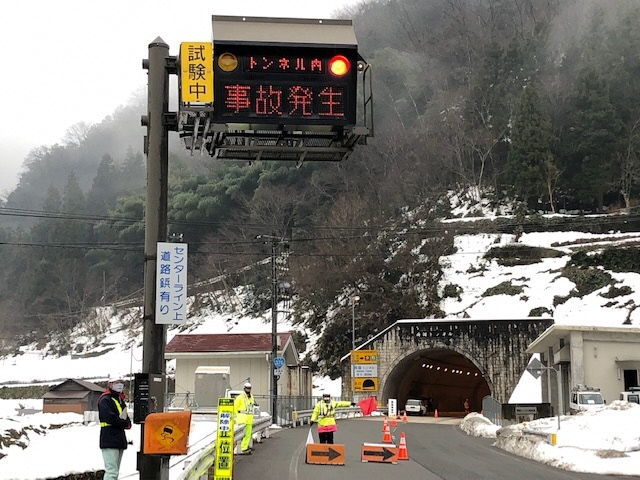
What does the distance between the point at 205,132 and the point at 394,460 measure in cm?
1031

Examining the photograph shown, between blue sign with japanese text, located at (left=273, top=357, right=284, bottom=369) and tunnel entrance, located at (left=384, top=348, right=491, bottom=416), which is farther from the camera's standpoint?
tunnel entrance, located at (left=384, top=348, right=491, bottom=416)

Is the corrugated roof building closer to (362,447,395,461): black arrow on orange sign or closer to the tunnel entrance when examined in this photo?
the tunnel entrance

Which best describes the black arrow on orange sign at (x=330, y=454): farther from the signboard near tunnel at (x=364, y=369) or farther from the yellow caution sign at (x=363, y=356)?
the yellow caution sign at (x=363, y=356)

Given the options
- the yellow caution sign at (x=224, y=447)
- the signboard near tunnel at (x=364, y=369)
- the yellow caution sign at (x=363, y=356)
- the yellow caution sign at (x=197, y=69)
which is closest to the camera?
the yellow caution sign at (x=197, y=69)

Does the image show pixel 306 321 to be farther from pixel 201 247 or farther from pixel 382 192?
pixel 201 247

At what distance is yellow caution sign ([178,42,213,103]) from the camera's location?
10.5 m

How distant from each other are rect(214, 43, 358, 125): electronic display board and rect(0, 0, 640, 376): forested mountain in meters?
41.8

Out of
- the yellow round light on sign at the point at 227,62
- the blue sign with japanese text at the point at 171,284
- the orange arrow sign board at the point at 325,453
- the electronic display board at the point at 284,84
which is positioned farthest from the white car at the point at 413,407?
the yellow round light on sign at the point at 227,62

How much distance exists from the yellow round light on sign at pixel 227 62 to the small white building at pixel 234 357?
115 ft

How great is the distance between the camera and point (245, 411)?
18359mm

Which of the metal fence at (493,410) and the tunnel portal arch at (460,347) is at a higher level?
the tunnel portal arch at (460,347)

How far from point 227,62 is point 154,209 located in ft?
6.71

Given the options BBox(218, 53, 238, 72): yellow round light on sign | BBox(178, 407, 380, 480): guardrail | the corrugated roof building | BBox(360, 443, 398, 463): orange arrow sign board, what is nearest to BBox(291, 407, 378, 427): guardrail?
BBox(178, 407, 380, 480): guardrail

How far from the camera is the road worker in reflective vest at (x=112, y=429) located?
35.1 ft
